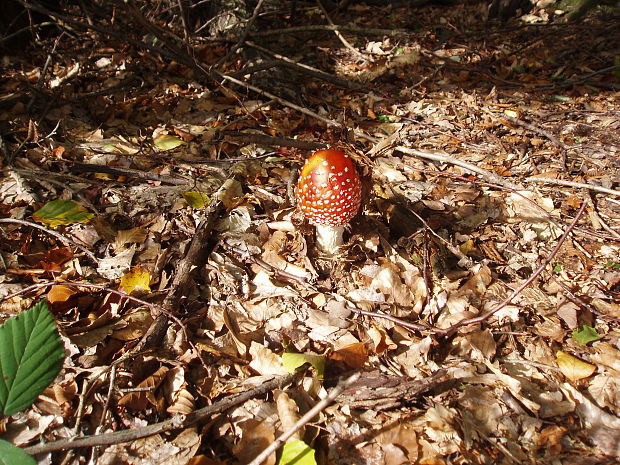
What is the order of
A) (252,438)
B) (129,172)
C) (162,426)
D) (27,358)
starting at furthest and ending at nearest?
(129,172) → (252,438) → (162,426) → (27,358)

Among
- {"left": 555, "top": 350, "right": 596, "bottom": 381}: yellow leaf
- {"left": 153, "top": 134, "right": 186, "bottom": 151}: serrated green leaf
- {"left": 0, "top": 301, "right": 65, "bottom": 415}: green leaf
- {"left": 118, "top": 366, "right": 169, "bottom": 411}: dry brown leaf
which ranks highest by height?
{"left": 0, "top": 301, "right": 65, "bottom": 415}: green leaf

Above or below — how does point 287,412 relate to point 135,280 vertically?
below

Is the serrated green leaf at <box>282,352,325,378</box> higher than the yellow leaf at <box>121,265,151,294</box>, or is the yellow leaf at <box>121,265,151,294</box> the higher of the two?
the yellow leaf at <box>121,265,151,294</box>

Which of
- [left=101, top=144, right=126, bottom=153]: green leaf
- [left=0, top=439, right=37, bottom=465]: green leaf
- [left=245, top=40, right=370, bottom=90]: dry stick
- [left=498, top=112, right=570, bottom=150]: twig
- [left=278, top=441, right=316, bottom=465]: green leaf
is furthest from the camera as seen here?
[left=245, top=40, right=370, bottom=90]: dry stick

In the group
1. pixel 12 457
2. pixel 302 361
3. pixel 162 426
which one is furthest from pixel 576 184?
pixel 12 457

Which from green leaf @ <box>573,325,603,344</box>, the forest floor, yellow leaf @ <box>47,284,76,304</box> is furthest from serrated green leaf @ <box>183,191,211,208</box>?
green leaf @ <box>573,325,603,344</box>

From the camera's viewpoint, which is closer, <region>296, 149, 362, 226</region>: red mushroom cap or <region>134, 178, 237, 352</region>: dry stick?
<region>134, 178, 237, 352</region>: dry stick

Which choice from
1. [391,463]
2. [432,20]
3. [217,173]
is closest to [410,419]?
[391,463]

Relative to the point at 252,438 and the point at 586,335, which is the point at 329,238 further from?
the point at 586,335

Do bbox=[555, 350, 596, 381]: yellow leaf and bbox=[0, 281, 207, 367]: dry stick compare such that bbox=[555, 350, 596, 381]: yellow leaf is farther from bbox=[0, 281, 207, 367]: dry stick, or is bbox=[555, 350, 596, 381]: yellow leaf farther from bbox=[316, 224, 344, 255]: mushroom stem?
bbox=[0, 281, 207, 367]: dry stick
